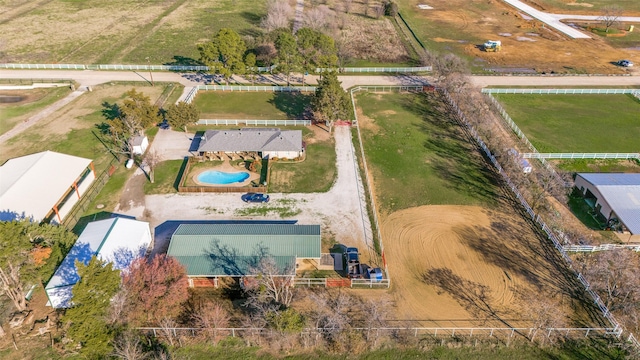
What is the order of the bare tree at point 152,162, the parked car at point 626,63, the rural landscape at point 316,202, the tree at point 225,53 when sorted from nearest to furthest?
the rural landscape at point 316,202, the bare tree at point 152,162, the tree at point 225,53, the parked car at point 626,63

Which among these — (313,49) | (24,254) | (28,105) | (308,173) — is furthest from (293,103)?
(24,254)

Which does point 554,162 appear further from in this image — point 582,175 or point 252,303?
point 252,303

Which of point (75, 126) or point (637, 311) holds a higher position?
point (75, 126)

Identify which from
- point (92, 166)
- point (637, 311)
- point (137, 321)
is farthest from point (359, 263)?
point (92, 166)

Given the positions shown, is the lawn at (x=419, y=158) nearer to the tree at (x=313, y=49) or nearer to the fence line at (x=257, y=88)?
the tree at (x=313, y=49)

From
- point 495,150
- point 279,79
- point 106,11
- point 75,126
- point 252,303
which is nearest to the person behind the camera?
point 252,303

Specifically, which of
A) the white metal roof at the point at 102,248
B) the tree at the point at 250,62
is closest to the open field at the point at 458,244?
the white metal roof at the point at 102,248

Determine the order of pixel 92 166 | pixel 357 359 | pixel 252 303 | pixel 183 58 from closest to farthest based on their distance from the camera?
pixel 357 359 → pixel 252 303 → pixel 92 166 → pixel 183 58

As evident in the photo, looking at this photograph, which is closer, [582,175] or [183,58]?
[582,175]
